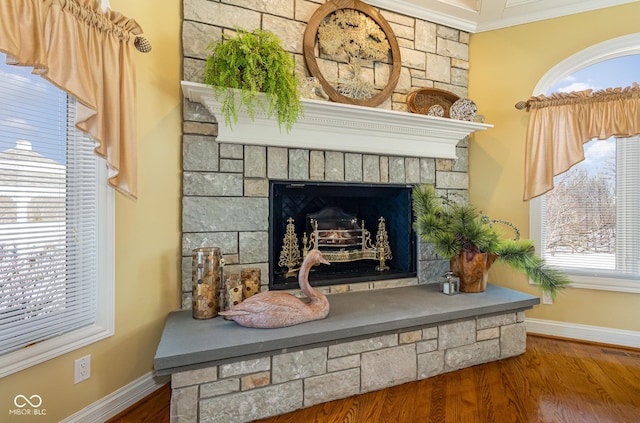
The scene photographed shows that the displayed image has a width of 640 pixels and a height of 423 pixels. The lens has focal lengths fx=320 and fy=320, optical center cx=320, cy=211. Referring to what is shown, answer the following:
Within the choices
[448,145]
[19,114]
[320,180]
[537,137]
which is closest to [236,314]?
[320,180]

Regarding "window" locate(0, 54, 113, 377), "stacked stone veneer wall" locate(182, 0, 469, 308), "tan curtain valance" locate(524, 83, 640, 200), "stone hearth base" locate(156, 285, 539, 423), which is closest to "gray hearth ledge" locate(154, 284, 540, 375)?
"stone hearth base" locate(156, 285, 539, 423)

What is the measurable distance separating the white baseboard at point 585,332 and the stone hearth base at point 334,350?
597mm

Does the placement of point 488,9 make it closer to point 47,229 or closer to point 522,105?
point 522,105

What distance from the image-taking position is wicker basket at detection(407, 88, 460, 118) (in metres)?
2.65

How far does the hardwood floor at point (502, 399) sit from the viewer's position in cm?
167

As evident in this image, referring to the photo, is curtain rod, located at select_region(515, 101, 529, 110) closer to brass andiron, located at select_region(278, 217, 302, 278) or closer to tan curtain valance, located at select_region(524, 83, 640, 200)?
tan curtain valance, located at select_region(524, 83, 640, 200)

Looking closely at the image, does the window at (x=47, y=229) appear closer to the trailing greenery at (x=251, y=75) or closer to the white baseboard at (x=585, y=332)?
the trailing greenery at (x=251, y=75)

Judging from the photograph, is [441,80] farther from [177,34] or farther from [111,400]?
[111,400]

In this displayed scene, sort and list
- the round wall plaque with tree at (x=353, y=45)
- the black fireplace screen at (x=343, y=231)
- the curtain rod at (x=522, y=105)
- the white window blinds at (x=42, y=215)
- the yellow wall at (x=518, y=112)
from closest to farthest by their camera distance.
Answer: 1. the white window blinds at (x=42, y=215)
2. the round wall plaque with tree at (x=353, y=45)
3. the black fireplace screen at (x=343, y=231)
4. the yellow wall at (x=518, y=112)
5. the curtain rod at (x=522, y=105)

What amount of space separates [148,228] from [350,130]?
4.85ft

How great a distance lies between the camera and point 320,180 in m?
2.35

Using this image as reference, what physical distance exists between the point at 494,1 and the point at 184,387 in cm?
345

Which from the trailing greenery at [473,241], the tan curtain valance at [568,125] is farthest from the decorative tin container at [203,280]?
the tan curtain valance at [568,125]

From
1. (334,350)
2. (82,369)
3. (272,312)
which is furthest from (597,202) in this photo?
(82,369)
